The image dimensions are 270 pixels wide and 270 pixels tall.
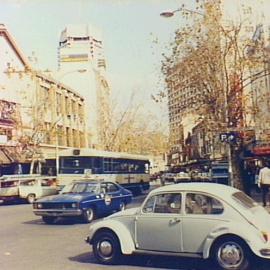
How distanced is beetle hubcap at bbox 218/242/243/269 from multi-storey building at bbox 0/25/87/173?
38.9 ft

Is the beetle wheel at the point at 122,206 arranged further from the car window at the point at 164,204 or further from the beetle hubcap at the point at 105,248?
the car window at the point at 164,204

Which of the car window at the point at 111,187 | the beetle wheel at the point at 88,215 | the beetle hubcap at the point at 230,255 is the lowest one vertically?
the beetle hubcap at the point at 230,255

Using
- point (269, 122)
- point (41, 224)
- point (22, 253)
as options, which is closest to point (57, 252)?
point (22, 253)

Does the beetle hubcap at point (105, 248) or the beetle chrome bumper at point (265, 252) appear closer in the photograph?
the beetle chrome bumper at point (265, 252)

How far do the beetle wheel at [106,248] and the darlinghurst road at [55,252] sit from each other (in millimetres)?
121

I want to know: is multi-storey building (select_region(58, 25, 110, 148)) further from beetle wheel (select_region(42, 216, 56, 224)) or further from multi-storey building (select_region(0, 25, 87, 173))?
beetle wheel (select_region(42, 216, 56, 224))

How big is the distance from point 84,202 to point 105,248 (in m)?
4.20

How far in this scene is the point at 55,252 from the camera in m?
7.26

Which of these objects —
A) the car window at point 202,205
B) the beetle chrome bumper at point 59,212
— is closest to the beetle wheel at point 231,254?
the car window at point 202,205

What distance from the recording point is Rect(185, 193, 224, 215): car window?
19.5 ft

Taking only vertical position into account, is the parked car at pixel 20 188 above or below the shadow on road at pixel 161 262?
above

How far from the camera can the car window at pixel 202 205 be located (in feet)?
19.5

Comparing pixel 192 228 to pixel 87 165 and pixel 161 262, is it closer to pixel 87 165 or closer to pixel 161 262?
pixel 161 262

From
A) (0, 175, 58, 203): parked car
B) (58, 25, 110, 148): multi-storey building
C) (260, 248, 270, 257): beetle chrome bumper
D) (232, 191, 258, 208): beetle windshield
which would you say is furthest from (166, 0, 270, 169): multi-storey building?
(260, 248, 270, 257): beetle chrome bumper
